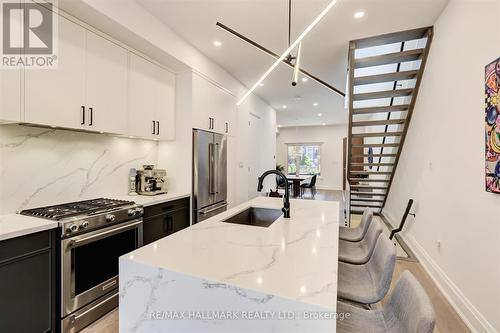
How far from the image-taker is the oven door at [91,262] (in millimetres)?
1787

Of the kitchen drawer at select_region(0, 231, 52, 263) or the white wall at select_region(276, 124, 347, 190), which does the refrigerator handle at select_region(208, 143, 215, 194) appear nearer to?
the kitchen drawer at select_region(0, 231, 52, 263)

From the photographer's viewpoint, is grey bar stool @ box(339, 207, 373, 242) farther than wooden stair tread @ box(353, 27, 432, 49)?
No

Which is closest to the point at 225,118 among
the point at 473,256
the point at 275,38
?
the point at 275,38

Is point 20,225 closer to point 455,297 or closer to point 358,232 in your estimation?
point 358,232

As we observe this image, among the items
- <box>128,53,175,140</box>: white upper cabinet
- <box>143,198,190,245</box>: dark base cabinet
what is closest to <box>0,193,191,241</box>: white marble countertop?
<box>143,198,190,245</box>: dark base cabinet

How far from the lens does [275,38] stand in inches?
125

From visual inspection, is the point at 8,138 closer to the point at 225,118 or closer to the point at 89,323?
the point at 89,323

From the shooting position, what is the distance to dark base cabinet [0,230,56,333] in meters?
1.49

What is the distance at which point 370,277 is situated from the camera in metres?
1.60

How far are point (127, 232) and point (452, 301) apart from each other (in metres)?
3.22

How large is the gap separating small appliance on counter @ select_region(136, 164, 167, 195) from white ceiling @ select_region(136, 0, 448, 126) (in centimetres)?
183

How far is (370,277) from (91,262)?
2.19 m

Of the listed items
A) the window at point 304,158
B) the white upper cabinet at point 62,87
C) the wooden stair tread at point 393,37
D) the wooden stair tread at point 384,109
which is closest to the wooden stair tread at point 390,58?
the wooden stair tread at point 393,37

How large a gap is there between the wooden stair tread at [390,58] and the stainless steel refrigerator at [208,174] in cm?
240
